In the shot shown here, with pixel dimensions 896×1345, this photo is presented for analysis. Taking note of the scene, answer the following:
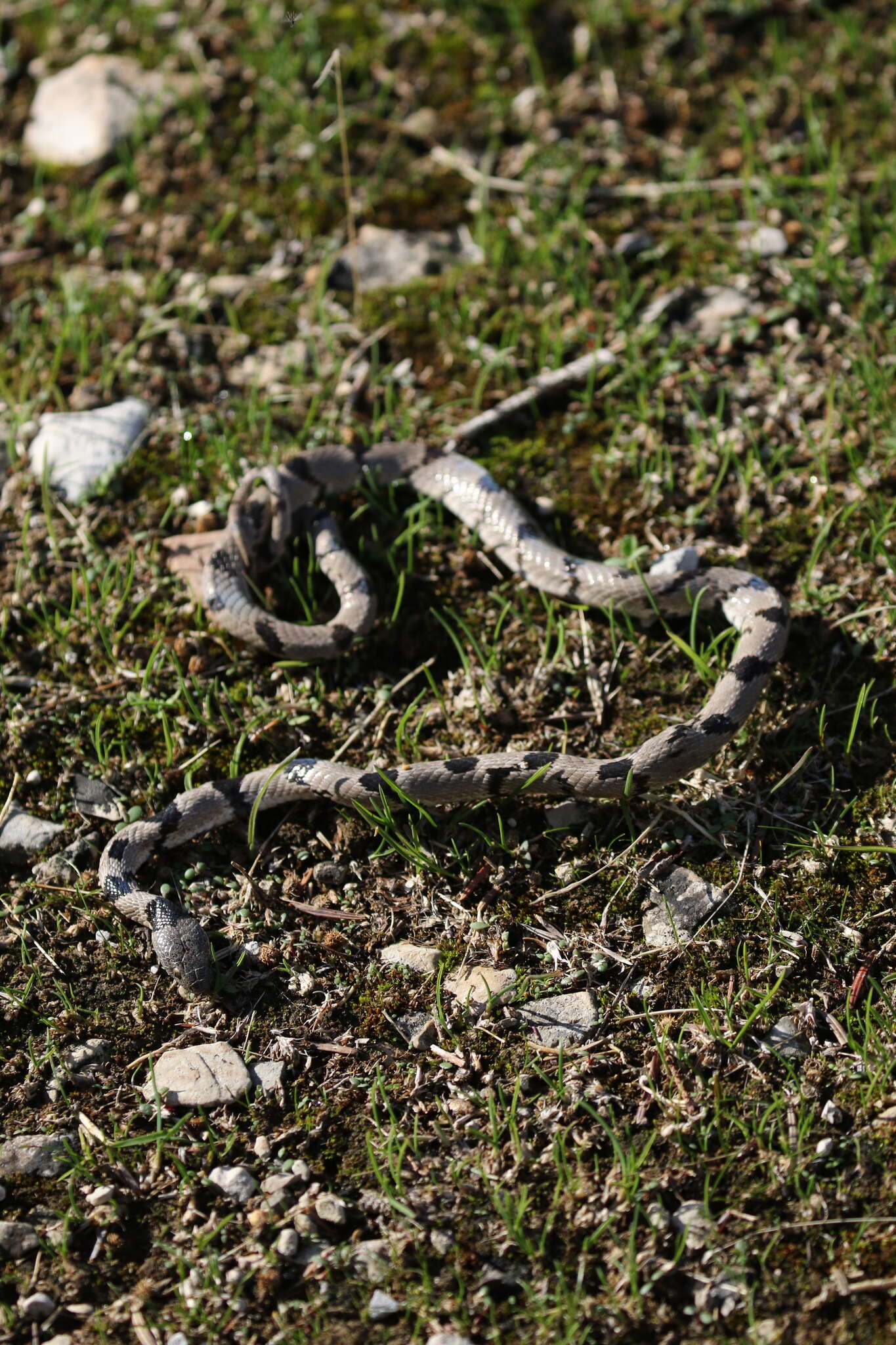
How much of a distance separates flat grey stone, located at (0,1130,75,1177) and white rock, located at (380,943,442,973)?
52.5 inches

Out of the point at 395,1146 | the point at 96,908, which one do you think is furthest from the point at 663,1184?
the point at 96,908

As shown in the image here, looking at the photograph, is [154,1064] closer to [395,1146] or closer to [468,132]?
[395,1146]

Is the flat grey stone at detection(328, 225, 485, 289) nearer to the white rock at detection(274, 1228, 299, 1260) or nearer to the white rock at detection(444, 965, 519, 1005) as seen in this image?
the white rock at detection(444, 965, 519, 1005)

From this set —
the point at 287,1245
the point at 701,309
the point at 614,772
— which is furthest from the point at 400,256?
the point at 287,1245

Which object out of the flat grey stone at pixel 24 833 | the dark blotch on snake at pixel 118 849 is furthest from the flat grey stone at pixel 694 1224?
the flat grey stone at pixel 24 833

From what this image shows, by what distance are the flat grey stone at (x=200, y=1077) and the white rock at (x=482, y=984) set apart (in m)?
0.85

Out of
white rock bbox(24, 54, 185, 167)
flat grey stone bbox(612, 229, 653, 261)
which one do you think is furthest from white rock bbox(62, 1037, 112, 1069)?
white rock bbox(24, 54, 185, 167)

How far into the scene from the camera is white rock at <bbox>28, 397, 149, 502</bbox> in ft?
20.9

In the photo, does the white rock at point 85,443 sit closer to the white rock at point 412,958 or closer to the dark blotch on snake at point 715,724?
the white rock at point 412,958

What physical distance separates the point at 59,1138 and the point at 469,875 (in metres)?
1.84

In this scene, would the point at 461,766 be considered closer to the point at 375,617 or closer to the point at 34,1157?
the point at 375,617

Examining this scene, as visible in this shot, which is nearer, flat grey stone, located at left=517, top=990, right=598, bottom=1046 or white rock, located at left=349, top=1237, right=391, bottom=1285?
white rock, located at left=349, top=1237, right=391, bottom=1285

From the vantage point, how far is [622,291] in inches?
266

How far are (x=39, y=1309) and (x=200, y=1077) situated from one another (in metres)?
0.89
